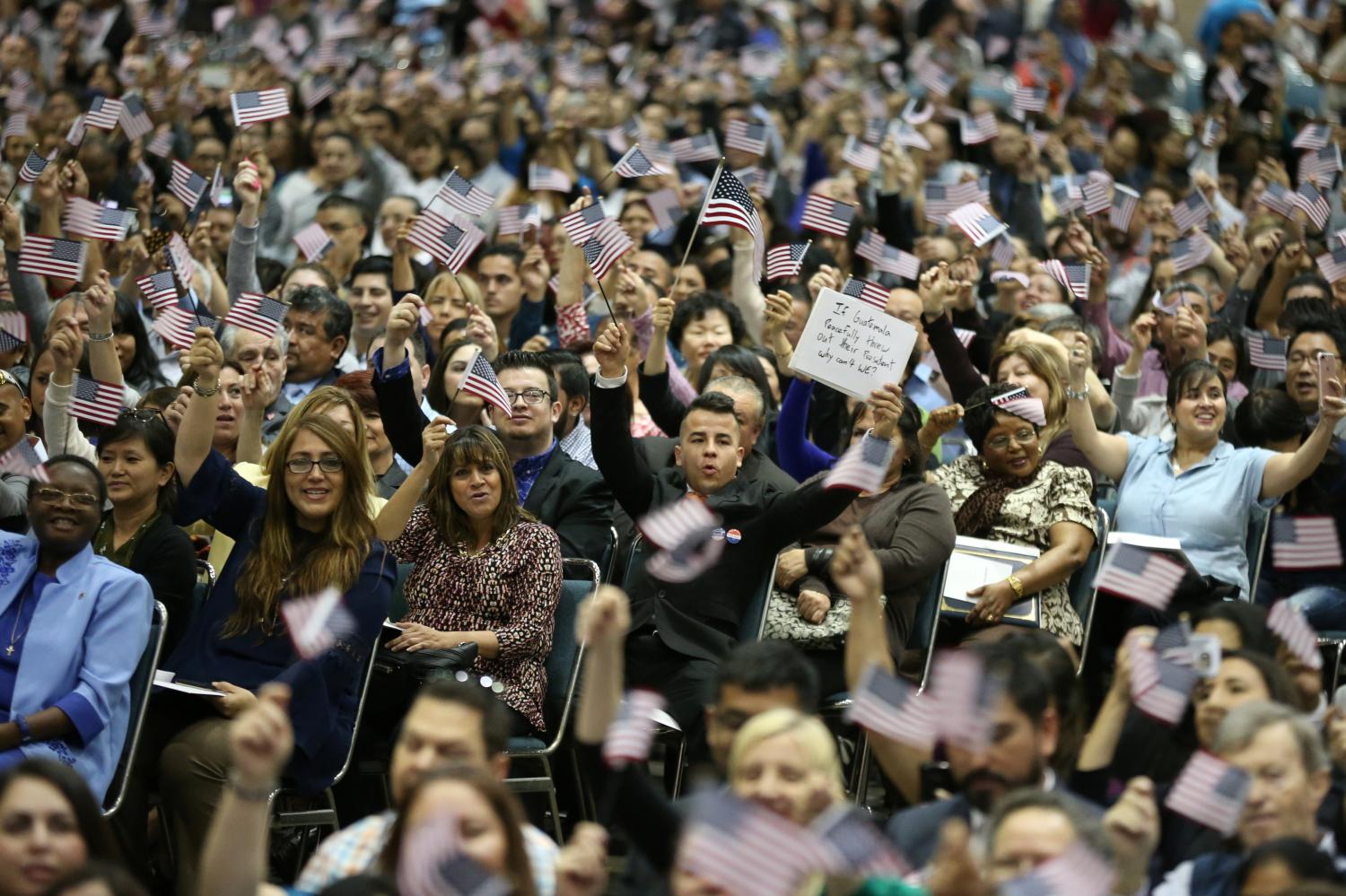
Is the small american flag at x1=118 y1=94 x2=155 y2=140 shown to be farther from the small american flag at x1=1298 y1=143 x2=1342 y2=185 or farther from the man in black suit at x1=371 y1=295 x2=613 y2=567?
the small american flag at x1=1298 y1=143 x2=1342 y2=185

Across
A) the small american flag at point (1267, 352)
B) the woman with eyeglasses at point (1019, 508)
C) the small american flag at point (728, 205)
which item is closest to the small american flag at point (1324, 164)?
the small american flag at point (1267, 352)

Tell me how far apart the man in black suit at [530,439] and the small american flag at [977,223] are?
8.64 ft

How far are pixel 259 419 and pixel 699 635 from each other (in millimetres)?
1756

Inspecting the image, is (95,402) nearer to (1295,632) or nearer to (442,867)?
(442,867)

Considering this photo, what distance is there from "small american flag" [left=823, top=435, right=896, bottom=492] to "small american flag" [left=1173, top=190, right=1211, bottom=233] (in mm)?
4809

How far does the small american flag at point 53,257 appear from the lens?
25.1ft

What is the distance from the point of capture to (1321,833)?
14.1 feet

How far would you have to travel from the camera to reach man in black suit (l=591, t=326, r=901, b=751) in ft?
19.1

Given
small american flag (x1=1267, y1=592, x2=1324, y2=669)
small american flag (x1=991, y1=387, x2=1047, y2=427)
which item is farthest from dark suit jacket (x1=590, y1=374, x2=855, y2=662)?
small american flag (x1=1267, y1=592, x2=1324, y2=669)

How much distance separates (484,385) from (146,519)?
1.22 metres

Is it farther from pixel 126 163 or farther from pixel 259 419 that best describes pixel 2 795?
pixel 126 163

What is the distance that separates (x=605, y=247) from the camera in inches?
295

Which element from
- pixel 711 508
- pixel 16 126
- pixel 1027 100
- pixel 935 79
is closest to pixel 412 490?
pixel 711 508

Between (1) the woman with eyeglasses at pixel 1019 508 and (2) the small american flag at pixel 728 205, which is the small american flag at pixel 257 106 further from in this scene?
(1) the woman with eyeglasses at pixel 1019 508
